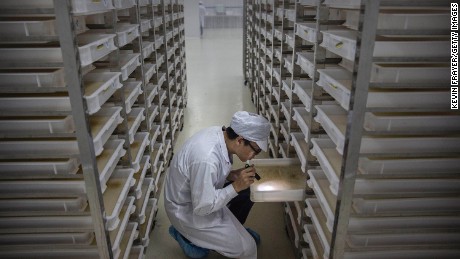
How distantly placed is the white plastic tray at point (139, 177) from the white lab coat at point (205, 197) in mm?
195

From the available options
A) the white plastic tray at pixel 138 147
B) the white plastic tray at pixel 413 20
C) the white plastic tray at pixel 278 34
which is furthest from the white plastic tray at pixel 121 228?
the white plastic tray at pixel 278 34

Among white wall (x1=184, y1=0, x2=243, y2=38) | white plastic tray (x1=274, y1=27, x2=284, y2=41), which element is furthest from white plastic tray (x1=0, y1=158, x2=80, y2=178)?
white wall (x1=184, y1=0, x2=243, y2=38)

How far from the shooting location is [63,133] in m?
1.44

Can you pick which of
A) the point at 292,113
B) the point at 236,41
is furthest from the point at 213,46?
the point at 292,113

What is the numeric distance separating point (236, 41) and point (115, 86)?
488 inches

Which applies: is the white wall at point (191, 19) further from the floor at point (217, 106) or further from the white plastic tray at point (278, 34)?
the white plastic tray at point (278, 34)

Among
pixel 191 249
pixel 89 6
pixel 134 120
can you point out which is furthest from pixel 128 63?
pixel 191 249

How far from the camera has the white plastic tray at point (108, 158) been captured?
1697 millimetres

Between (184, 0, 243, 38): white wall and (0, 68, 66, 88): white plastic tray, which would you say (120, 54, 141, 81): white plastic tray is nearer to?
(0, 68, 66, 88): white plastic tray

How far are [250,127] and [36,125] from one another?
1180 mm

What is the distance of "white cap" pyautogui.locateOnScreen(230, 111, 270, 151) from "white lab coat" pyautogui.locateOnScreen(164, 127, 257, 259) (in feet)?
0.57

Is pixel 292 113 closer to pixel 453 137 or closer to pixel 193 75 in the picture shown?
pixel 453 137

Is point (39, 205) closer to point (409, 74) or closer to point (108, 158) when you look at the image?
point (108, 158)

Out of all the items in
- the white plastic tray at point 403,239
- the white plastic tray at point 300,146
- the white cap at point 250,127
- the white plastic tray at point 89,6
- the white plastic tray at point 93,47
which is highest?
the white plastic tray at point 89,6
